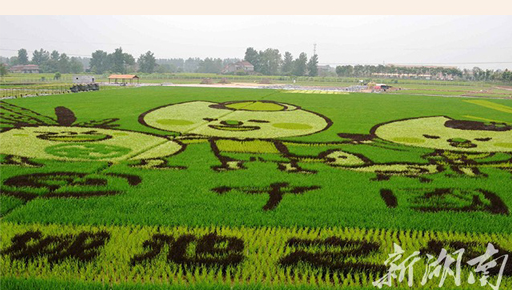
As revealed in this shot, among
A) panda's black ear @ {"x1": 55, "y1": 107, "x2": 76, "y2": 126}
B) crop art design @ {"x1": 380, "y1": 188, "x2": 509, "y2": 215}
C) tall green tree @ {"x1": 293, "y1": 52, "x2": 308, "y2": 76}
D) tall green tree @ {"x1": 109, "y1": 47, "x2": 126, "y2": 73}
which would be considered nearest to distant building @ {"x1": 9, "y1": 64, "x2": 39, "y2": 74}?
tall green tree @ {"x1": 109, "y1": 47, "x2": 126, "y2": 73}

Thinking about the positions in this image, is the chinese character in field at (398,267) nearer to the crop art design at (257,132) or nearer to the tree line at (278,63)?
the crop art design at (257,132)

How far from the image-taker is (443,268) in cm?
595

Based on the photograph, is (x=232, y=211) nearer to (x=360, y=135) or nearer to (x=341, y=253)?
(x=341, y=253)

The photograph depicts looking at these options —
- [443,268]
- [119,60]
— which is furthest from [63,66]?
[443,268]

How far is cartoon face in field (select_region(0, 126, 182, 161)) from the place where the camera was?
44.0ft

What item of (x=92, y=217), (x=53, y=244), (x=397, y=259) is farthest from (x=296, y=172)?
(x=53, y=244)

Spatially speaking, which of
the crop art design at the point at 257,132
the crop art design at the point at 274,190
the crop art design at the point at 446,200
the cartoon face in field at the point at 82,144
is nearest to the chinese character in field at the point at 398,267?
the crop art design at the point at 446,200

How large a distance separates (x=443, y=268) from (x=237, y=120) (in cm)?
1848

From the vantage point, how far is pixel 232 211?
8141mm

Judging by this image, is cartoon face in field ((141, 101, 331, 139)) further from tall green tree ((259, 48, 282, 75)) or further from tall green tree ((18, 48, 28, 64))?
tall green tree ((18, 48, 28, 64))

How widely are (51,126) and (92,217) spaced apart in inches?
585

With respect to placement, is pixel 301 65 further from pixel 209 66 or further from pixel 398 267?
pixel 398 267

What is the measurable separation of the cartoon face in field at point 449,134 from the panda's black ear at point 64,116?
18.6 m

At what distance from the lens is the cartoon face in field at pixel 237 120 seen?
1975 cm
